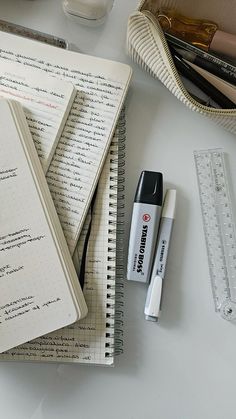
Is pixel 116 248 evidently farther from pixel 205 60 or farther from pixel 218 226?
pixel 205 60

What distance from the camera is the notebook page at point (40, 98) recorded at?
630 mm

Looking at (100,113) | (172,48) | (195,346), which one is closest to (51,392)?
(195,346)

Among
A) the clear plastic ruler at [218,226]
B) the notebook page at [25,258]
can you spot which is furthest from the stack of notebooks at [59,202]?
the clear plastic ruler at [218,226]

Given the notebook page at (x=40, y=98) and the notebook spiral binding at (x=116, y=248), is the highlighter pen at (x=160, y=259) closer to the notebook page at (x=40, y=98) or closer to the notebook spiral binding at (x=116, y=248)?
the notebook spiral binding at (x=116, y=248)

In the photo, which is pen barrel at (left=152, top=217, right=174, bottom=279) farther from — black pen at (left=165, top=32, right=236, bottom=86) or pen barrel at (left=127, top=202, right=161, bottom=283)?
black pen at (left=165, top=32, right=236, bottom=86)

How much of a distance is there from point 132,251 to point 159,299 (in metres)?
0.06

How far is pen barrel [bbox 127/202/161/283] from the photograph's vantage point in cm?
63

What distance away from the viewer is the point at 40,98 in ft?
2.09

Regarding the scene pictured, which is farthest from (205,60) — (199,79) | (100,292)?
(100,292)

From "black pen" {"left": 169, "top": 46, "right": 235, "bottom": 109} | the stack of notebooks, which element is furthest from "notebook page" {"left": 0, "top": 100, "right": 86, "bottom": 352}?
"black pen" {"left": 169, "top": 46, "right": 235, "bottom": 109}

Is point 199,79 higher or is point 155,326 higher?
point 199,79

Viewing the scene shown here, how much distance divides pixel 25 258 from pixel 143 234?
0.46ft

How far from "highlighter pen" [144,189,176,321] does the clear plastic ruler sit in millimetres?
45

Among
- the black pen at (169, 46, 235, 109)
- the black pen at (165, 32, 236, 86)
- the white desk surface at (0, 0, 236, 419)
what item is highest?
the black pen at (165, 32, 236, 86)
